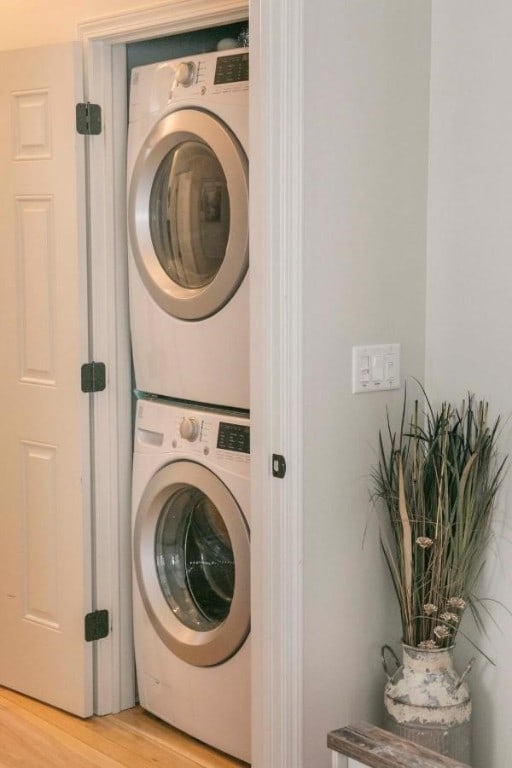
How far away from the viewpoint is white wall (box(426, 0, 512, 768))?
2424 millimetres

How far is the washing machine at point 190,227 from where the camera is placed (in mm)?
2688

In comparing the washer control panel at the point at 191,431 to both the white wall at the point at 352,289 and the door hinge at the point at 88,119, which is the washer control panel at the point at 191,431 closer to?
the white wall at the point at 352,289

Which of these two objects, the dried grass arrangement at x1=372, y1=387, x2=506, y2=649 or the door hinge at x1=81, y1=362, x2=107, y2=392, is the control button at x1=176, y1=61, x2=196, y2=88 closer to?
the door hinge at x1=81, y1=362, x2=107, y2=392

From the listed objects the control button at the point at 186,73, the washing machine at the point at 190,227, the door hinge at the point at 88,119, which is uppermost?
the control button at the point at 186,73

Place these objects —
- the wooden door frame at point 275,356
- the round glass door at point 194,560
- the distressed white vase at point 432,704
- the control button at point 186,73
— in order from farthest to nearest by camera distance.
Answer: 1. the round glass door at point 194,560
2. the control button at point 186,73
3. the distressed white vase at point 432,704
4. the wooden door frame at point 275,356

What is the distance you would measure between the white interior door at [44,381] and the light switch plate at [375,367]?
37.9 inches

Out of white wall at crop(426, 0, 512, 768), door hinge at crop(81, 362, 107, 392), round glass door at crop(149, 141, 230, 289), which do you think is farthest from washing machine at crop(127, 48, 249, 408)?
white wall at crop(426, 0, 512, 768)

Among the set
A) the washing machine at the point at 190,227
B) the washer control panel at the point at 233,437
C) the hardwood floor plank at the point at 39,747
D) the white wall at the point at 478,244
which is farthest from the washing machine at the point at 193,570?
the white wall at the point at 478,244

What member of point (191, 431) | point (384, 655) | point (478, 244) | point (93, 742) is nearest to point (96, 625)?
point (93, 742)

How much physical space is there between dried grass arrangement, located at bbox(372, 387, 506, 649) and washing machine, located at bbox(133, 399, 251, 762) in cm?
49

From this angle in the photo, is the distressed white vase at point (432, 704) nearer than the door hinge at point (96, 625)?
Yes

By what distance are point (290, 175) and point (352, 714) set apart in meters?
1.30

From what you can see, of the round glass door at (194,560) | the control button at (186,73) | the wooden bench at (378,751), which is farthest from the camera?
the round glass door at (194,560)

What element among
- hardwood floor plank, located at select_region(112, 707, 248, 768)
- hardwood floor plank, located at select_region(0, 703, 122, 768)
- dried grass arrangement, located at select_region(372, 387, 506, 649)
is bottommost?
hardwood floor plank, located at select_region(112, 707, 248, 768)
